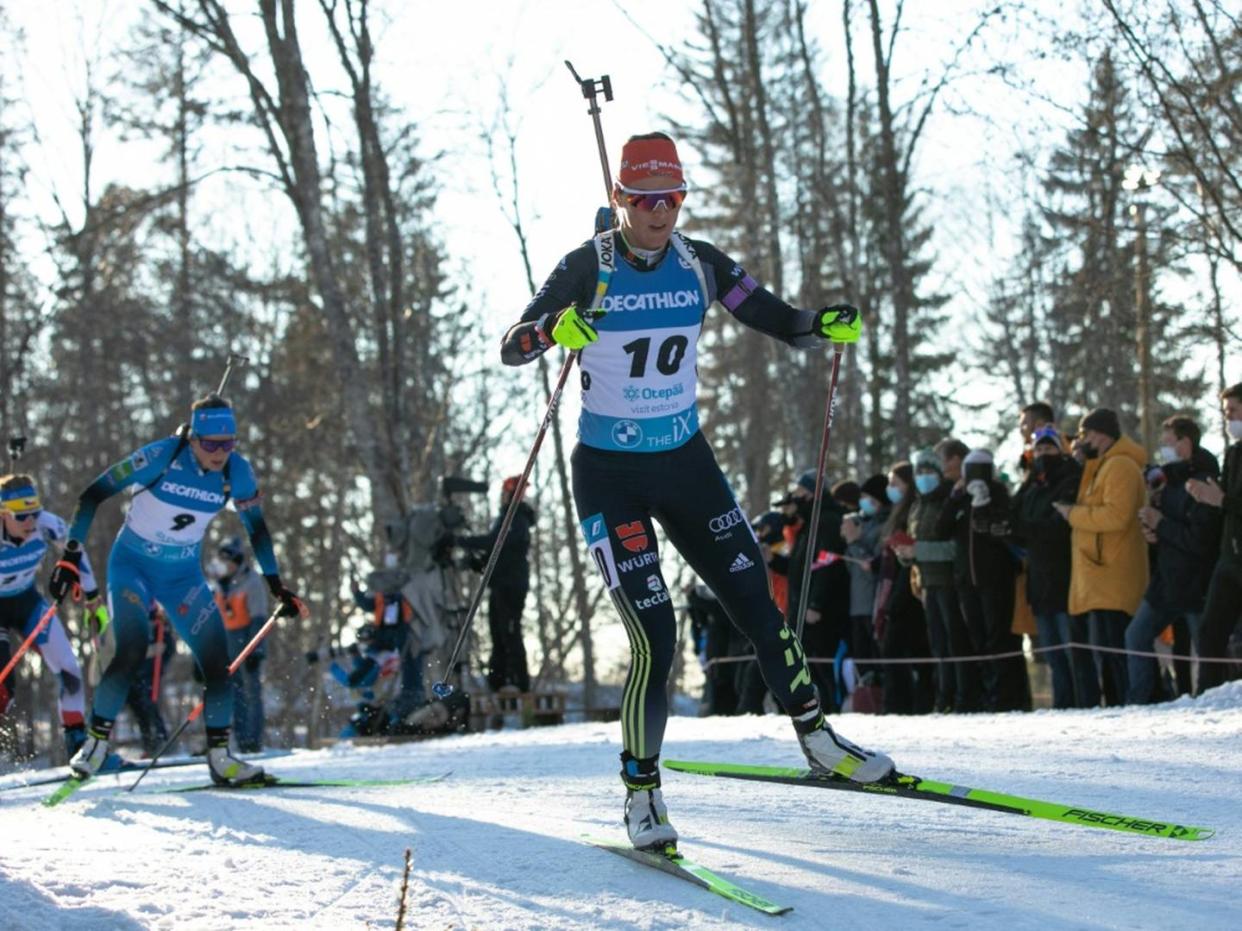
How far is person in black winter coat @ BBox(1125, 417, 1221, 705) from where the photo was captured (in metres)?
9.05

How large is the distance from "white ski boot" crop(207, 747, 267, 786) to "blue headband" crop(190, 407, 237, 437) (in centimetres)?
165

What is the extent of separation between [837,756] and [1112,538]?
15.4ft

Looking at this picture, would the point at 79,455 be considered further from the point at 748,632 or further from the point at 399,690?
the point at 748,632

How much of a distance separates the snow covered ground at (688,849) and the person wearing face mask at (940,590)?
2112 millimetres

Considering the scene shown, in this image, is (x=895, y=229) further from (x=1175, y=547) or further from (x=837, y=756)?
(x=837, y=756)

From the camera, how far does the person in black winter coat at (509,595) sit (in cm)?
1351

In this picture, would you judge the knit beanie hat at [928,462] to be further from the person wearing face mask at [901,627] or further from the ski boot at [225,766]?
the ski boot at [225,766]

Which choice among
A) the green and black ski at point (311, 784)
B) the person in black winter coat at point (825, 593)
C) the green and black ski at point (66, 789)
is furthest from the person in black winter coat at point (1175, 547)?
the green and black ski at point (66, 789)

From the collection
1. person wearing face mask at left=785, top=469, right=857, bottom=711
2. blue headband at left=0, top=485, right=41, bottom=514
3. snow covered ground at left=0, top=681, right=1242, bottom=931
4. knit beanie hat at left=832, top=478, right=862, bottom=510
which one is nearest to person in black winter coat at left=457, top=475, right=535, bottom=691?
person wearing face mask at left=785, top=469, right=857, bottom=711

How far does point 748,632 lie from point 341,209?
24.3m

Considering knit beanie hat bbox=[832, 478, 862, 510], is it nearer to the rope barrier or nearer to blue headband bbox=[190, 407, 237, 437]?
the rope barrier

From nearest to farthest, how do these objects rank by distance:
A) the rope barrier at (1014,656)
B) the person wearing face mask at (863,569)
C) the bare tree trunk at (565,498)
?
the rope barrier at (1014,656)
the person wearing face mask at (863,569)
the bare tree trunk at (565,498)

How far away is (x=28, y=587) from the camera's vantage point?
10.9 metres

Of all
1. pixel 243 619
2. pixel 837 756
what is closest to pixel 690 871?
pixel 837 756
